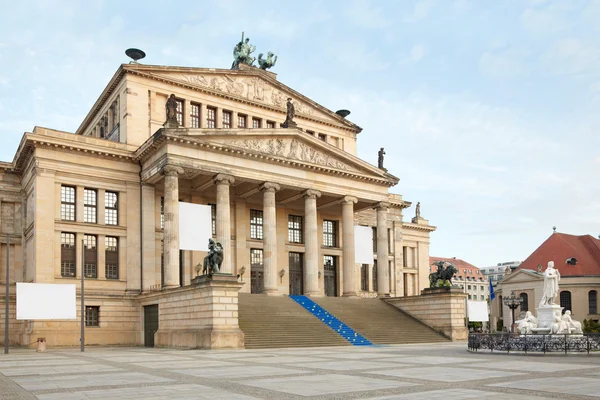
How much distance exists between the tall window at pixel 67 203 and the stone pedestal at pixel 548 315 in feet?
111

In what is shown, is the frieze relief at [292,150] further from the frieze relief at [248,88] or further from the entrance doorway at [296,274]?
the entrance doorway at [296,274]

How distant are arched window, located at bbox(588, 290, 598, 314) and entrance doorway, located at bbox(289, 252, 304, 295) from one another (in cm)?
5251

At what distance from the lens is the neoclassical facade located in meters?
46.4

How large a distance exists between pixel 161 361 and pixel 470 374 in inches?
551

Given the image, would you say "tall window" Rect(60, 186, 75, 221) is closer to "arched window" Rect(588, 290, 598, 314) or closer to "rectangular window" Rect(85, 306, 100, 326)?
"rectangular window" Rect(85, 306, 100, 326)

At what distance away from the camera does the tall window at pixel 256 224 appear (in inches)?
2258

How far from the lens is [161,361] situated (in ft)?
91.7

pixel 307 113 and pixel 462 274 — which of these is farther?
pixel 462 274

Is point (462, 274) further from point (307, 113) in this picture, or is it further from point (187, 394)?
point (187, 394)

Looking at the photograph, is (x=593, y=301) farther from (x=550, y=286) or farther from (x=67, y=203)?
(x=67, y=203)

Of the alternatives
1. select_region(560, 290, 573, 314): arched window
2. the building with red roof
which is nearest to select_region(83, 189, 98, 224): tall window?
Answer: the building with red roof

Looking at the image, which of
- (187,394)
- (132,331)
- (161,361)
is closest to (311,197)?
(132,331)

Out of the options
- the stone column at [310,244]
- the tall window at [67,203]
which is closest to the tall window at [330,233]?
the stone column at [310,244]

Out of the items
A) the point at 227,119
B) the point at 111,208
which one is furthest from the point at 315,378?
the point at 227,119
